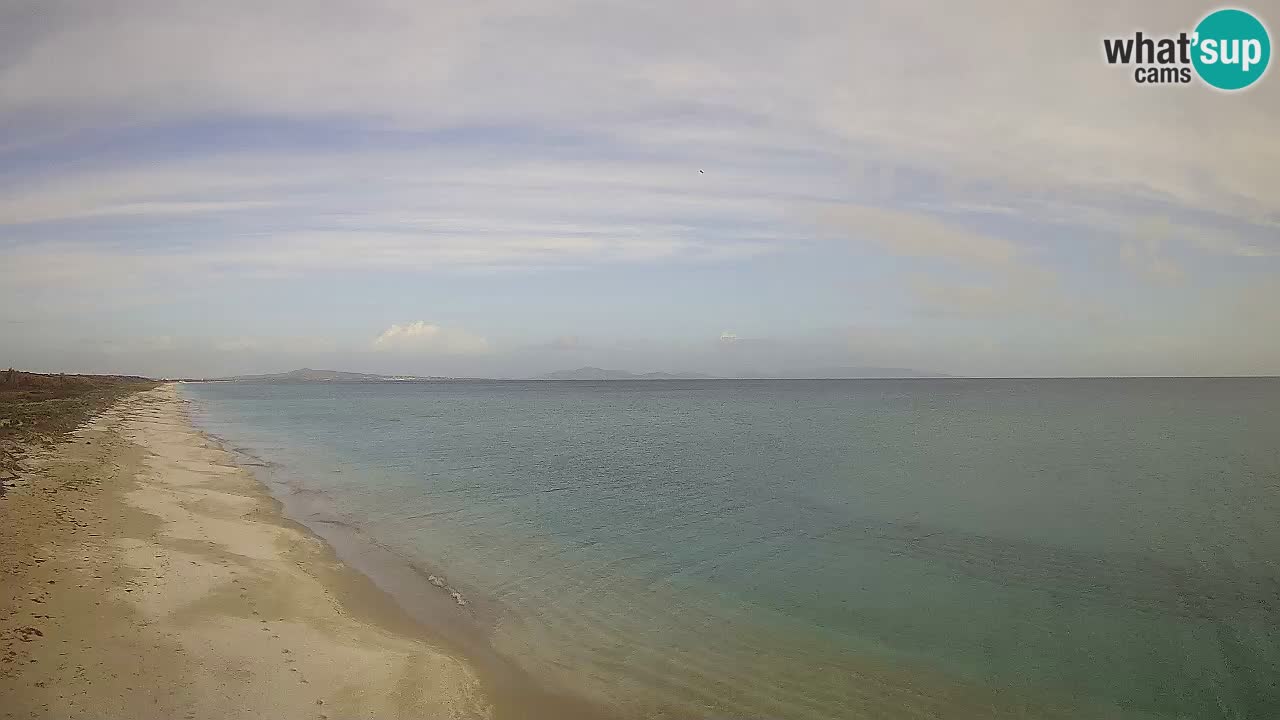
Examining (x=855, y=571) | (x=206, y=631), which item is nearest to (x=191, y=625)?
(x=206, y=631)

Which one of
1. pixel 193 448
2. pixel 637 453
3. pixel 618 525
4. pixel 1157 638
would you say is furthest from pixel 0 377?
pixel 1157 638

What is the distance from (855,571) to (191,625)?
13141 millimetres

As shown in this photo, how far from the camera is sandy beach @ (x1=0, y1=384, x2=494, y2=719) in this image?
26.3 feet

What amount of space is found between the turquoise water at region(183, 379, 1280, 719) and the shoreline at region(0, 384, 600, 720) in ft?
4.94

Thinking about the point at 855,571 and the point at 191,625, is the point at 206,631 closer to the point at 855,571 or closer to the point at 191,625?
the point at 191,625

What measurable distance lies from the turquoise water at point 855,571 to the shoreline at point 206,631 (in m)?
1.51

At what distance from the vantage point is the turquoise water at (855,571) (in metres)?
9.93

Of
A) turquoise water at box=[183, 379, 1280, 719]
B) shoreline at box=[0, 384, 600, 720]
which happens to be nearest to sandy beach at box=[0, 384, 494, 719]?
shoreline at box=[0, 384, 600, 720]

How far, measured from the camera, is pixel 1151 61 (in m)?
14.9

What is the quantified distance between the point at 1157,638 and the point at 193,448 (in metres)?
41.0

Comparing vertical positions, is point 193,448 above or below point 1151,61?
below

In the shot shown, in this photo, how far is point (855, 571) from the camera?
51.4 feet

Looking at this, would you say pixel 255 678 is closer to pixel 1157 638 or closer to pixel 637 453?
pixel 1157 638

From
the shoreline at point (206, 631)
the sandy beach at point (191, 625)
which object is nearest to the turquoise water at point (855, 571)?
the shoreline at point (206, 631)
